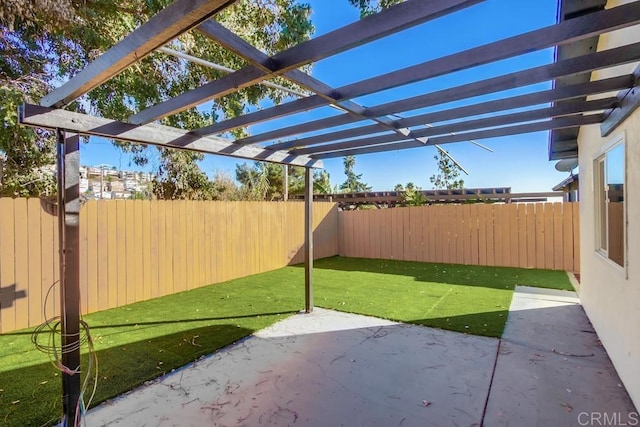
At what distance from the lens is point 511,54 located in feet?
A: 5.19

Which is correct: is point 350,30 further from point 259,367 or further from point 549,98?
point 259,367

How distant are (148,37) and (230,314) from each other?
3.78m

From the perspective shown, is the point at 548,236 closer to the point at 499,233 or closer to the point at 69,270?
the point at 499,233

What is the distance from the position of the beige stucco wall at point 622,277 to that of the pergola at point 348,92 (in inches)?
10.2

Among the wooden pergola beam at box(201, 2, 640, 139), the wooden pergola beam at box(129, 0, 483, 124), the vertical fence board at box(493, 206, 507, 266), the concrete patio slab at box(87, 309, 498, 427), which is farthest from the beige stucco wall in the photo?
the vertical fence board at box(493, 206, 507, 266)

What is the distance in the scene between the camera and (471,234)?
8422 mm

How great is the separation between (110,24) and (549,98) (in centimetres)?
566

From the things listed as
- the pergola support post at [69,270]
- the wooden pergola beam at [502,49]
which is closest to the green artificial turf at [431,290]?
the wooden pergola beam at [502,49]

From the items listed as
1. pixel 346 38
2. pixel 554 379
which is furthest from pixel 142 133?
pixel 554 379

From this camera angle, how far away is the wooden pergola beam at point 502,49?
1.37 metres

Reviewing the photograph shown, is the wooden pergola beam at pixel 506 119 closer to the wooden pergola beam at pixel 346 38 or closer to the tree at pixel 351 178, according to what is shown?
the wooden pergola beam at pixel 346 38

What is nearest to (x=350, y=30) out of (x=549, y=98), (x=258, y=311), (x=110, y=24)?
(x=549, y=98)

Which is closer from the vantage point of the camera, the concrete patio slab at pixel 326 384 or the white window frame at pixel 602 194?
the concrete patio slab at pixel 326 384

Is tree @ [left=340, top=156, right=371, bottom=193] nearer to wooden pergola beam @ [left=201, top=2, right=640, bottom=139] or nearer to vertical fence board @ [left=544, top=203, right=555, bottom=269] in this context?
vertical fence board @ [left=544, top=203, right=555, bottom=269]
